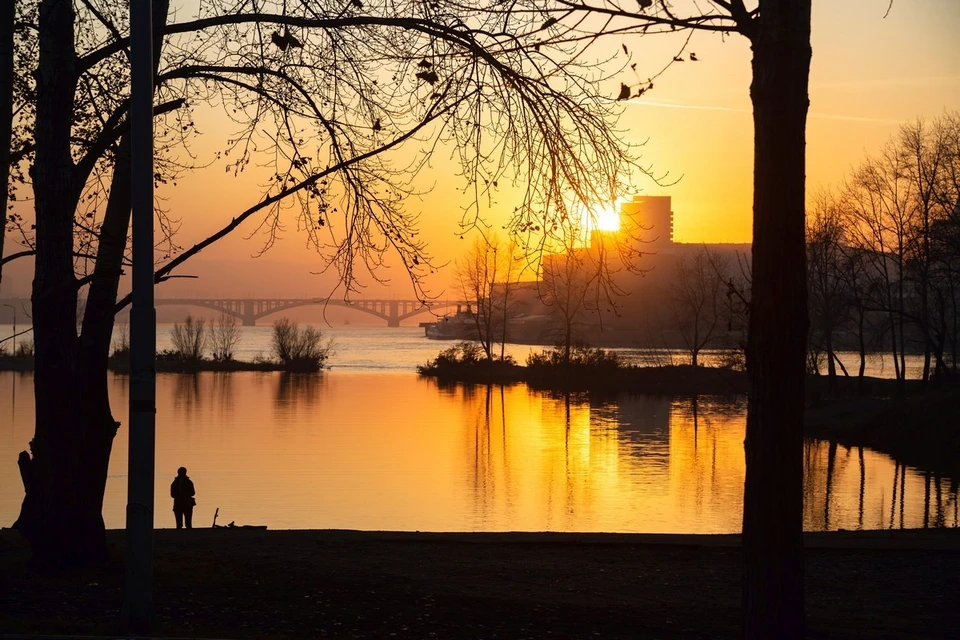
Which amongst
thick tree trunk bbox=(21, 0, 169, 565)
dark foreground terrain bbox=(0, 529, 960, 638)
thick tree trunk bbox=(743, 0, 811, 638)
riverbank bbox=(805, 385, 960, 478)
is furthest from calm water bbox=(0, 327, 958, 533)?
thick tree trunk bbox=(743, 0, 811, 638)

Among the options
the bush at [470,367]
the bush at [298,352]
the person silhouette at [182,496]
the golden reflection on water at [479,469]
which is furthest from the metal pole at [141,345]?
the bush at [298,352]

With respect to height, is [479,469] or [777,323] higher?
[777,323]

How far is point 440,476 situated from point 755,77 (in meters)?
25.8

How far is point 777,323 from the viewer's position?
6750 mm

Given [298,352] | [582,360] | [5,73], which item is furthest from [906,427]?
[298,352]

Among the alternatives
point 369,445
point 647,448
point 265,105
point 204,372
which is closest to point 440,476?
point 369,445

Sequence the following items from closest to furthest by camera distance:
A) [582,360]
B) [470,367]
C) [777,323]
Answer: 1. [777,323]
2. [582,360]
3. [470,367]

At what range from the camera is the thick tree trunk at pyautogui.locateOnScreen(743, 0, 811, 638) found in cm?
676

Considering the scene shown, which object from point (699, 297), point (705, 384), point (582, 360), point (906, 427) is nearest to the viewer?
point (906, 427)

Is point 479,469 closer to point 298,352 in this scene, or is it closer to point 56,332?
point 56,332

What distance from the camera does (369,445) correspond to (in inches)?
1543

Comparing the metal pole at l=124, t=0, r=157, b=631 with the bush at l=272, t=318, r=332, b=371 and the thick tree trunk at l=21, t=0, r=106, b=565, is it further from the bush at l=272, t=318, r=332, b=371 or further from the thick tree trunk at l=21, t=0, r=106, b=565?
the bush at l=272, t=318, r=332, b=371

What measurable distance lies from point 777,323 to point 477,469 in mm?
27174

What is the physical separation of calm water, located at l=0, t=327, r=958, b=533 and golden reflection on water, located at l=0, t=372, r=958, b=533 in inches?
2.8
